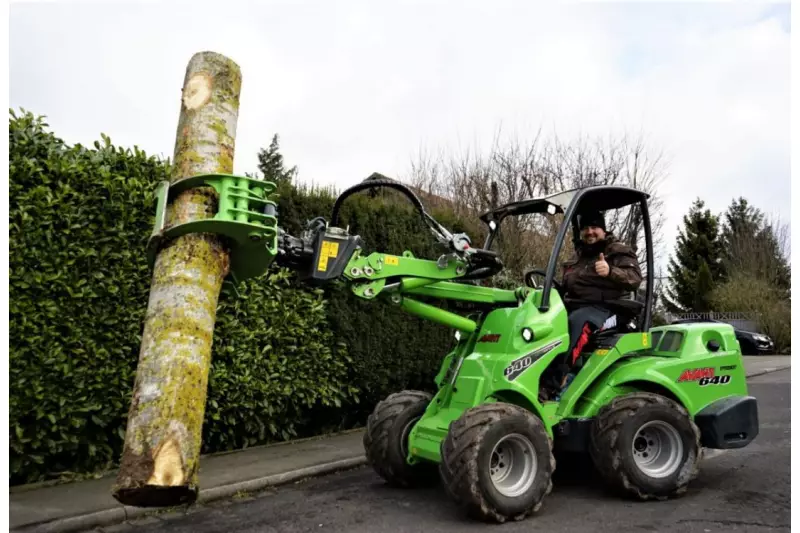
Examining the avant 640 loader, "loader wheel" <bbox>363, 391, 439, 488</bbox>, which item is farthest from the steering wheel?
Answer: "loader wheel" <bbox>363, 391, 439, 488</bbox>

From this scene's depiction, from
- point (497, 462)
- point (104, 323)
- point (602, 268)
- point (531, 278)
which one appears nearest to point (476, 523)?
point (497, 462)

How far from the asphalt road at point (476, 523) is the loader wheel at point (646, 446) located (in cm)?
16

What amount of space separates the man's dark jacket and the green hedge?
2.94 m

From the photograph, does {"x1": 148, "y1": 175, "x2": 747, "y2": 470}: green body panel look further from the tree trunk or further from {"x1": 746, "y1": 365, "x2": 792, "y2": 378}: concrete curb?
{"x1": 746, "y1": 365, "x2": 792, "y2": 378}: concrete curb

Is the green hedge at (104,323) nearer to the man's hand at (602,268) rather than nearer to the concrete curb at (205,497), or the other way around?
the concrete curb at (205,497)

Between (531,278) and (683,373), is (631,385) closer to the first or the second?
(683,373)

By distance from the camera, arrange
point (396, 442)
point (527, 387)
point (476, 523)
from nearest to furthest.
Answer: point (476, 523), point (527, 387), point (396, 442)

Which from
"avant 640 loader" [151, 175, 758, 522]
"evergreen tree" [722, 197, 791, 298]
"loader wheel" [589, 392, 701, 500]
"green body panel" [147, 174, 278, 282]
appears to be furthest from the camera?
"evergreen tree" [722, 197, 791, 298]

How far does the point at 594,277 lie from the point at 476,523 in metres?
2.29

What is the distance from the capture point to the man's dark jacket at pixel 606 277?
5.57 meters

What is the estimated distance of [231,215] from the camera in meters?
3.36

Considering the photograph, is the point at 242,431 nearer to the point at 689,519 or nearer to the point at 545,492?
the point at 545,492

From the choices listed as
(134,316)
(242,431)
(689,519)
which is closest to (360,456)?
(242,431)

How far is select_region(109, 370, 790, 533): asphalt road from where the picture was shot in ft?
15.3
